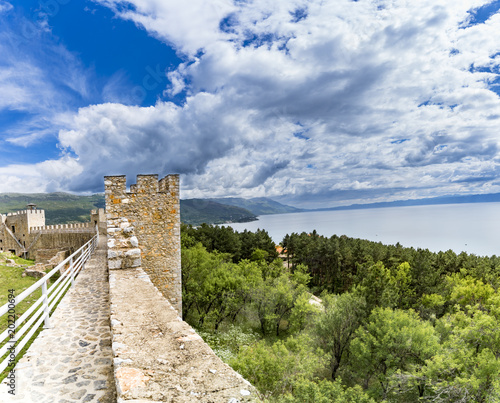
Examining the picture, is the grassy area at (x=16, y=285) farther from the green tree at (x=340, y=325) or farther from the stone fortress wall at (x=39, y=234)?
the green tree at (x=340, y=325)

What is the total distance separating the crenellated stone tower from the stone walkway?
2.90m

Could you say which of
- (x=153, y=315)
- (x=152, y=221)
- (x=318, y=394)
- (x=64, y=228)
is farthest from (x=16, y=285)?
(x=64, y=228)

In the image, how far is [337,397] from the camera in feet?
45.0

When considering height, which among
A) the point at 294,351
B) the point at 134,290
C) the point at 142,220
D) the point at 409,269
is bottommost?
the point at 294,351

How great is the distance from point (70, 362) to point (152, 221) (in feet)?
19.5

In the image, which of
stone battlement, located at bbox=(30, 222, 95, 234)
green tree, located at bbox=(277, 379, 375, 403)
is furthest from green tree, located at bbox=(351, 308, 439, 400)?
stone battlement, located at bbox=(30, 222, 95, 234)

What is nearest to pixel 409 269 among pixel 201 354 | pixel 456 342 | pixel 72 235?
pixel 456 342

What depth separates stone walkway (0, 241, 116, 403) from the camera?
381 centimetres

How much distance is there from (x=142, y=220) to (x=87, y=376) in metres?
6.29

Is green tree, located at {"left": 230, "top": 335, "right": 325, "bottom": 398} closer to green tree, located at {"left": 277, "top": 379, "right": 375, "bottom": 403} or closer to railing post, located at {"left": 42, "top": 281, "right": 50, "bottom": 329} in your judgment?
green tree, located at {"left": 277, "top": 379, "right": 375, "bottom": 403}

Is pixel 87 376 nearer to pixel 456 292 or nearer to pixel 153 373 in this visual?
pixel 153 373

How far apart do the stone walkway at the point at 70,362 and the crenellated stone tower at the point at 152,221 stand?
9.51 feet

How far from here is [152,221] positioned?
33.2 feet

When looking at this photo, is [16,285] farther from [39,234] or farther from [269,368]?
[39,234]
